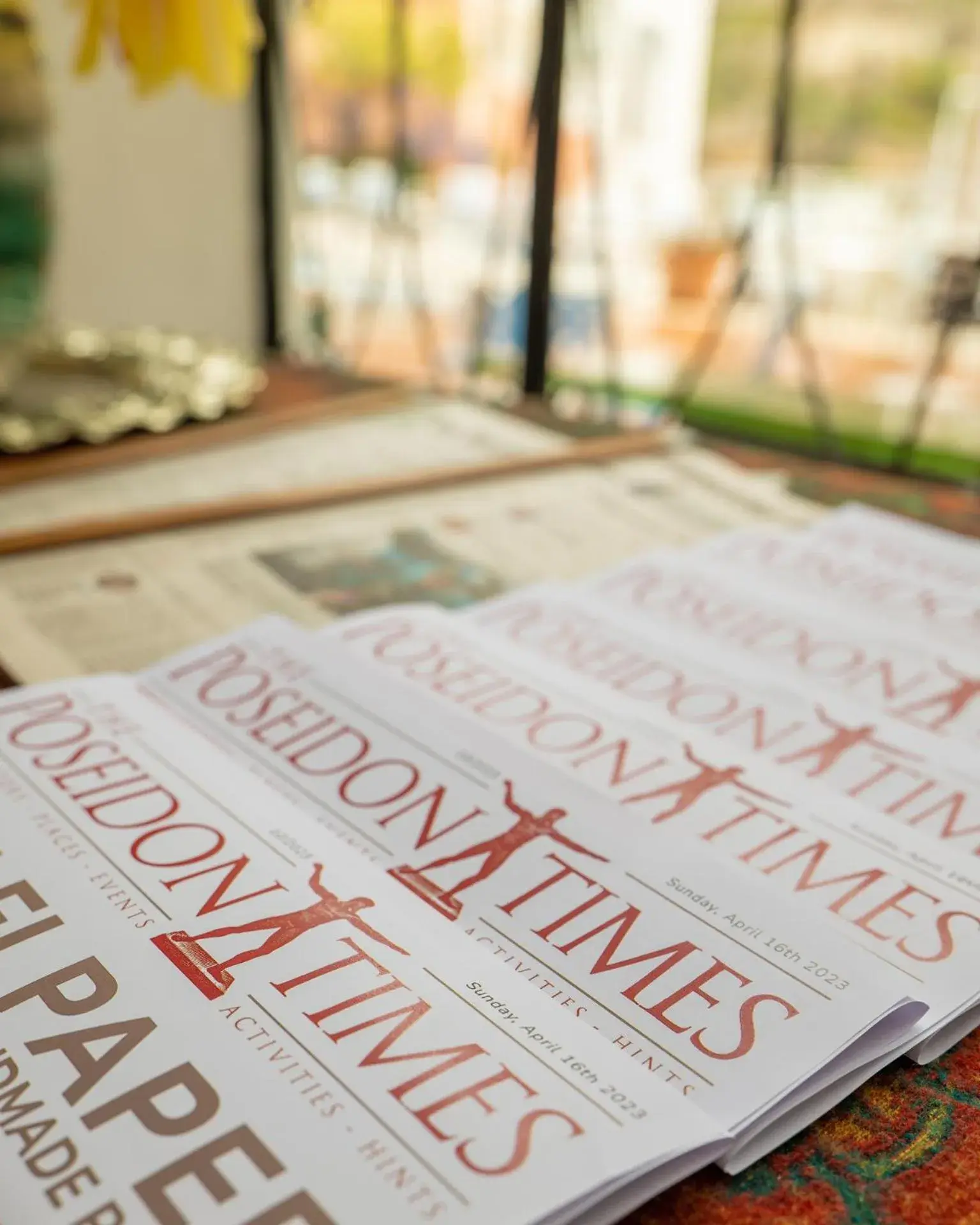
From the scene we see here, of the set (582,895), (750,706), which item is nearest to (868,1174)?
(582,895)

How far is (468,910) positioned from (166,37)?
0.68 meters

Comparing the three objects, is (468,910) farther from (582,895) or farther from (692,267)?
(692,267)

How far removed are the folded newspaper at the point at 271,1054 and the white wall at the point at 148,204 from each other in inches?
55.1

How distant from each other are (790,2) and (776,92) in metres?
0.09

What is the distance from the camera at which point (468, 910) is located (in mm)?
403

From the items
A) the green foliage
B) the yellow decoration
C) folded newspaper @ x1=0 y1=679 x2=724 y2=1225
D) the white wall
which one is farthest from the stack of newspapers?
the white wall

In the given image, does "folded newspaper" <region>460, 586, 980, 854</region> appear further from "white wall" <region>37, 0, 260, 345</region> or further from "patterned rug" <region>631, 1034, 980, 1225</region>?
"white wall" <region>37, 0, 260, 345</region>

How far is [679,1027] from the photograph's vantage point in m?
0.35

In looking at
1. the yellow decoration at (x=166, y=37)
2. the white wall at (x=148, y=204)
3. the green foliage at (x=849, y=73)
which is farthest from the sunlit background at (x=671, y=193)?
the yellow decoration at (x=166, y=37)

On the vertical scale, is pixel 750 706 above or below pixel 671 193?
below

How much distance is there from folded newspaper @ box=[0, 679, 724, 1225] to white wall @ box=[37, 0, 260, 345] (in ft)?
4.59

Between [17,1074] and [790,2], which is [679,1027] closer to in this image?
[17,1074]

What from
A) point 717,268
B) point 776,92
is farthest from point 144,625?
point 717,268

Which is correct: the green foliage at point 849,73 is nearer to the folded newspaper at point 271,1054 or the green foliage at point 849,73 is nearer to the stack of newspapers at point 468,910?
the stack of newspapers at point 468,910
